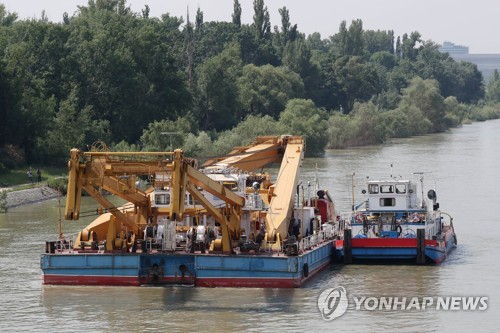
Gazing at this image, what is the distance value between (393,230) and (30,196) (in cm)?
2796

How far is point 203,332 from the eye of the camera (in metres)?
32.9

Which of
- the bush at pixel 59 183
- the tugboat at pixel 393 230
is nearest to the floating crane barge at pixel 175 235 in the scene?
the tugboat at pixel 393 230

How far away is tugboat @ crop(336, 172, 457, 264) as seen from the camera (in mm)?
42500

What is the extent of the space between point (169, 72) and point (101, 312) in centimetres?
6607


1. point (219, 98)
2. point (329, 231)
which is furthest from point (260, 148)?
point (219, 98)

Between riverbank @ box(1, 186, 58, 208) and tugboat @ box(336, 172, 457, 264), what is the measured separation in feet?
75.7

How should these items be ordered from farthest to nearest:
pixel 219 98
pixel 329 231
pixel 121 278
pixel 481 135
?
pixel 481 135, pixel 219 98, pixel 329 231, pixel 121 278

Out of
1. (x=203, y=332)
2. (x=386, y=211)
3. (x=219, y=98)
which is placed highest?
(x=219, y=98)

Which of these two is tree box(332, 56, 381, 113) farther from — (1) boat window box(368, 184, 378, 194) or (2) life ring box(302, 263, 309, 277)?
(2) life ring box(302, 263, 309, 277)

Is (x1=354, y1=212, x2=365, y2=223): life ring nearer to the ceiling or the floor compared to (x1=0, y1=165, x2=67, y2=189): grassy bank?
nearer to the floor

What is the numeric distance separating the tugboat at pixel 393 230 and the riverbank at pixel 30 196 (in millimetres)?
23071

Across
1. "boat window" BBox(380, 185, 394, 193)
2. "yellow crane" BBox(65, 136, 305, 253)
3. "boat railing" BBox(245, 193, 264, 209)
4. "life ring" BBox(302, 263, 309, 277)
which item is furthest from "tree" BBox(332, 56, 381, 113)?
"life ring" BBox(302, 263, 309, 277)

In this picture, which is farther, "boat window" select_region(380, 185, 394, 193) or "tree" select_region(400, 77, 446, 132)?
"tree" select_region(400, 77, 446, 132)

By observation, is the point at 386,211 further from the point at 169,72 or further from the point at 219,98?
the point at 219,98
